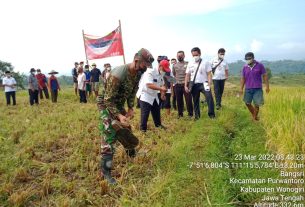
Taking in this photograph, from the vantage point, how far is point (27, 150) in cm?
581

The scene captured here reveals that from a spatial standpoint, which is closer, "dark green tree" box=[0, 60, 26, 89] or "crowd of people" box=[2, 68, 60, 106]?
"crowd of people" box=[2, 68, 60, 106]

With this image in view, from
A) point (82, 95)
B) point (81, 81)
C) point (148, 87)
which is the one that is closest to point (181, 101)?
point (148, 87)

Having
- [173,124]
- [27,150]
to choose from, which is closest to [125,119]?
[27,150]

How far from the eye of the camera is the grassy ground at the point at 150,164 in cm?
388

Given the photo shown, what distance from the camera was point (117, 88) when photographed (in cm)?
424

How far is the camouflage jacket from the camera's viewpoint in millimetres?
4211

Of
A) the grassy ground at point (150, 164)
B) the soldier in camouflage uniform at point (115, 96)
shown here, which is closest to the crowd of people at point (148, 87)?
the soldier in camouflage uniform at point (115, 96)

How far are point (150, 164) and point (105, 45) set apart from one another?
11.4m

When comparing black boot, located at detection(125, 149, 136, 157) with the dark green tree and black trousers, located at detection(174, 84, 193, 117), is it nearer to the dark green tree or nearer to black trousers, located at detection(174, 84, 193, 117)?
black trousers, located at detection(174, 84, 193, 117)

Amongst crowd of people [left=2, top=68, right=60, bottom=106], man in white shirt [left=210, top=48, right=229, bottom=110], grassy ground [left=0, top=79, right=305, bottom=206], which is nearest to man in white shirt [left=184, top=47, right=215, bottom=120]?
grassy ground [left=0, top=79, right=305, bottom=206]

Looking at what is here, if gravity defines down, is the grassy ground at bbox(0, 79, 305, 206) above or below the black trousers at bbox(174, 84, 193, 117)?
below

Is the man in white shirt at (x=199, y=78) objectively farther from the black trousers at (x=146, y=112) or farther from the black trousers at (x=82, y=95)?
the black trousers at (x=82, y=95)

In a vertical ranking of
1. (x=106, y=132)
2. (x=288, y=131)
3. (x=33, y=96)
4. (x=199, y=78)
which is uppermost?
(x=199, y=78)

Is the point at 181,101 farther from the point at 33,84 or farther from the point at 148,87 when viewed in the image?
the point at 33,84
